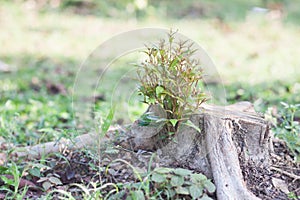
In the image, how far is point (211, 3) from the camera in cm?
924

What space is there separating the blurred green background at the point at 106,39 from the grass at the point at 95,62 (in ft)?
0.04

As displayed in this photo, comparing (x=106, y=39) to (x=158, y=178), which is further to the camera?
(x=106, y=39)

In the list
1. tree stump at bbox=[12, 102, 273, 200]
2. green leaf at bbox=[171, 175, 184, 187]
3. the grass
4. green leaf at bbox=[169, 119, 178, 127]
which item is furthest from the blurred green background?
green leaf at bbox=[171, 175, 184, 187]

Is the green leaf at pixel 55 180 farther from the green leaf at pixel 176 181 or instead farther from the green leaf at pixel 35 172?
the green leaf at pixel 176 181

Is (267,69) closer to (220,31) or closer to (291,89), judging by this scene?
(291,89)

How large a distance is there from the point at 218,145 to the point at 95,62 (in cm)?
391

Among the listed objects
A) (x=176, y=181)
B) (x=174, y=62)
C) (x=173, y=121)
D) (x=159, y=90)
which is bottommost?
(x=176, y=181)

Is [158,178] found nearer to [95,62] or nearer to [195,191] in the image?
[195,191]

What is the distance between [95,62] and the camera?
629 cm

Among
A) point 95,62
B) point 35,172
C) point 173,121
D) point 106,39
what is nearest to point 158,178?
point 173,121

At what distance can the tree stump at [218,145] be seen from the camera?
2.46 meters

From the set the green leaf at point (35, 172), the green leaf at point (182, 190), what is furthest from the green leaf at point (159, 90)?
the green leaf at point (35, 172)

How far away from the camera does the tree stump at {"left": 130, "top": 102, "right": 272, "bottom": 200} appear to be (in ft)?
8.06

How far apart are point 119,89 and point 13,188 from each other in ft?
8.60
